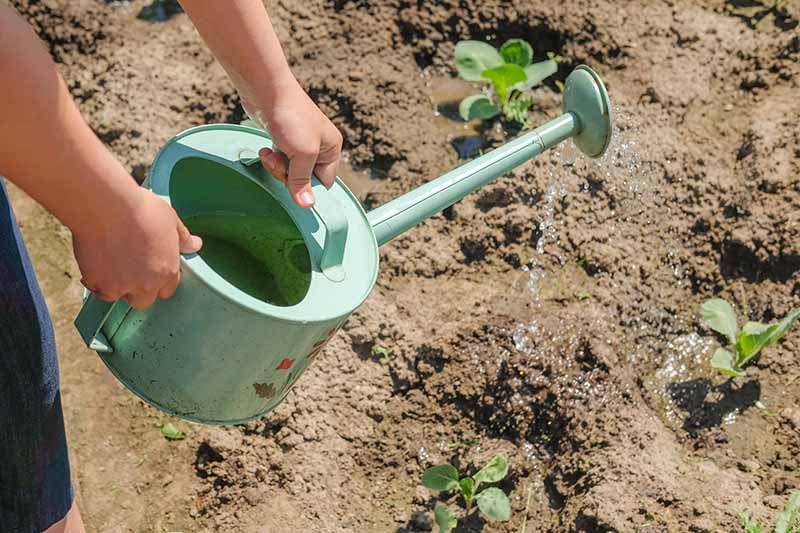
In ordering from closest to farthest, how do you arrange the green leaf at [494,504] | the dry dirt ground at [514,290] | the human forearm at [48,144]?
the human forearm at [48,144], the green leaf at [494,504], the dry dirt ground at [514,290]

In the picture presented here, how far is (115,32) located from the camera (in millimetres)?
2660

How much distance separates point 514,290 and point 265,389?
996mm

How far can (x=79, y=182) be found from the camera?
932 mm

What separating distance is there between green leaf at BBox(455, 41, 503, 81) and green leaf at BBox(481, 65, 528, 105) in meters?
0.07

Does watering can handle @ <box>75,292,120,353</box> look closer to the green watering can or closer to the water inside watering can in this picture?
the green watering can

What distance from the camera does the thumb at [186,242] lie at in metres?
1.07

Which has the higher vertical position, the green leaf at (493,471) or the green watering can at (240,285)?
the green watering can at (240,285)

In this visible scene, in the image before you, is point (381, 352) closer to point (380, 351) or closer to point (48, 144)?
point (380, 351)

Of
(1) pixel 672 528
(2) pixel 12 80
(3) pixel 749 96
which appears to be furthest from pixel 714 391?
(2) pixel 12 80

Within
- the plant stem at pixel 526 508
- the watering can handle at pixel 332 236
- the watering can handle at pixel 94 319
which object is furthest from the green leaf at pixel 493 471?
the watering can handle at pixel 94 319

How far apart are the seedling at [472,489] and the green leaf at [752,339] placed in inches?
23.7

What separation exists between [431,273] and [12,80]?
4.70 ft

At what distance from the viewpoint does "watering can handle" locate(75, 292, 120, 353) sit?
117 centimetres

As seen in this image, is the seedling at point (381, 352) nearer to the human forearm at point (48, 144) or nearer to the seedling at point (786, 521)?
the seedling at point (786, 521)
